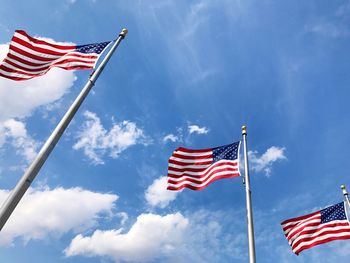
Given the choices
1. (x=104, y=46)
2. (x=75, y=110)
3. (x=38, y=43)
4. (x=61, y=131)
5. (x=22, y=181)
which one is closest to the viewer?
(x=22, y=181)

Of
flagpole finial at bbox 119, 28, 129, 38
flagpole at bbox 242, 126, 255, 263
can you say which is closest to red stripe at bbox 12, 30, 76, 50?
flagpole finial at bbox 119, 28, 129, 38

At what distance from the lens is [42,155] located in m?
10.1

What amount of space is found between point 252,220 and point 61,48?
10941mm

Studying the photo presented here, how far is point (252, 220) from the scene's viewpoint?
1477 cm

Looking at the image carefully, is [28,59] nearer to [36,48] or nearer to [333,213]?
[36,48]

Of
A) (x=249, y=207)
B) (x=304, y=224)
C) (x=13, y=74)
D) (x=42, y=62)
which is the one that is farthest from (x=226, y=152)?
(x=13, y=74)

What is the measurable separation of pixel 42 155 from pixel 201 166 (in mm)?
9912

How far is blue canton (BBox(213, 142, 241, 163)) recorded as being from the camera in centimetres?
1830

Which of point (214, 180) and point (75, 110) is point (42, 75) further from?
point (214, 180)

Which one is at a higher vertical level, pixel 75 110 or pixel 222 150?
pixel 222 150

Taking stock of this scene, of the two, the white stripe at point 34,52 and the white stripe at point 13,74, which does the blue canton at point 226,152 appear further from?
the white stripe at point 13,74

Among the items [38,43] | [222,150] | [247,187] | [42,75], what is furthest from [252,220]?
[38,43]

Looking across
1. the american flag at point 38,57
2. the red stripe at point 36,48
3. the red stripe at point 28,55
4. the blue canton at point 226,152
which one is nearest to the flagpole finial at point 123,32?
the american flag at point 38,57

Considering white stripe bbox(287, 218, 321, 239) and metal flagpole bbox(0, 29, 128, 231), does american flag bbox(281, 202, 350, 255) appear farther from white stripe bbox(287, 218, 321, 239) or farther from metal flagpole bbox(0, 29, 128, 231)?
metal flagpole bbox(0, 29, 128, 231)
